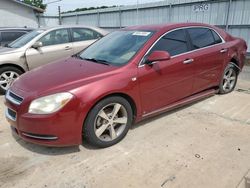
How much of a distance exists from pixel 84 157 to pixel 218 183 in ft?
5.20

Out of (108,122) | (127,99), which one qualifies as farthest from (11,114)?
(127,99)

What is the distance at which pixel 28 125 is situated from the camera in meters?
2.92

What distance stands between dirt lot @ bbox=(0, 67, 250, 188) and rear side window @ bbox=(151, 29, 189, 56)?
114 cm

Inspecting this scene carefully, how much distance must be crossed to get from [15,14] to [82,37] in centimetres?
1475

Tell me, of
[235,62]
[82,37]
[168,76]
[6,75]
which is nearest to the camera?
[168,76]

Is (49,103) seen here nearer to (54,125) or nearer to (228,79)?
(54,125)

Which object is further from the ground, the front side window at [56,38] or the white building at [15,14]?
the white building at [15,14]

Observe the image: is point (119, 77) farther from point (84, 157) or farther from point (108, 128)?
point (84, 157)

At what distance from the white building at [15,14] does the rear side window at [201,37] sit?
17.8 m

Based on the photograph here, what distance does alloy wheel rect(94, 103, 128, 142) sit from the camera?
3.18 meters

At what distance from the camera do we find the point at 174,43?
396 cm

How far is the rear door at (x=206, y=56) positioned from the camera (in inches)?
167

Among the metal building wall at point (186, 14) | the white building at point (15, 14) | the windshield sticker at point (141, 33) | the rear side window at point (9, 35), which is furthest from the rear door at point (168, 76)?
the white building at point (15, 14)

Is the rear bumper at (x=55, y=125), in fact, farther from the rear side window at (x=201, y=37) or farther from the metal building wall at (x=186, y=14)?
the metal building wall at (x=186, y=14)
